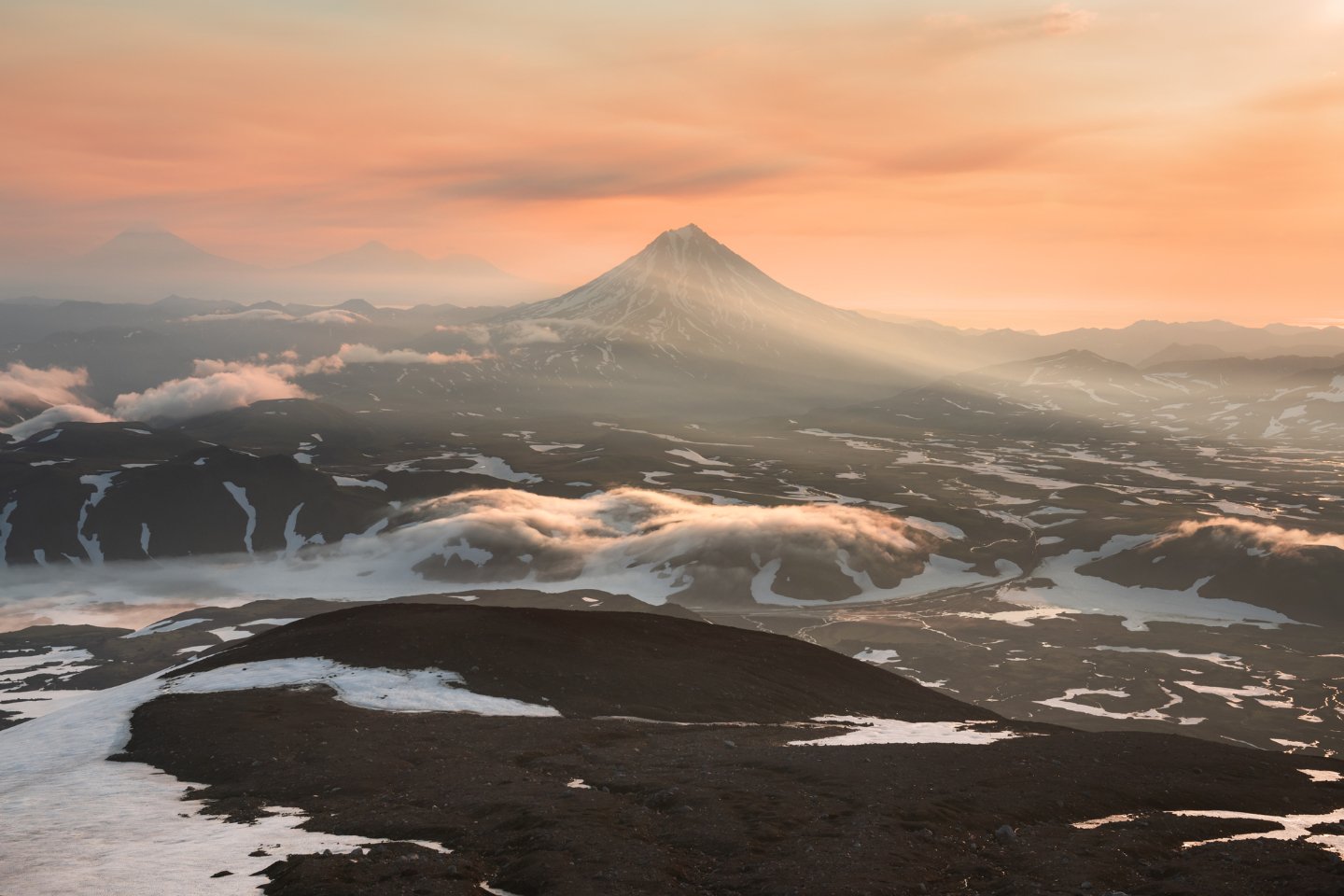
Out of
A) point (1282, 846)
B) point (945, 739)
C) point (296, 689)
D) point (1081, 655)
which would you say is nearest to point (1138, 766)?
point (945, 739)

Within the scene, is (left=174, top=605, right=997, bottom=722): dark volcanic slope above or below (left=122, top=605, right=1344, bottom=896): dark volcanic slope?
below

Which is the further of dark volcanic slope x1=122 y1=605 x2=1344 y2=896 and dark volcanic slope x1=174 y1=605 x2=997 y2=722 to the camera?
dark volcanic slope x1=174 y1=605 x2=997 y2=722

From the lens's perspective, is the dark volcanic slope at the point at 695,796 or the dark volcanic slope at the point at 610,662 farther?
the dark volcanic slope at the point at 610,662

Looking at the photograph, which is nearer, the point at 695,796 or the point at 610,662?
the point at 695,796

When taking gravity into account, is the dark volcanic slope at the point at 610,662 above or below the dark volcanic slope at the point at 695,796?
below

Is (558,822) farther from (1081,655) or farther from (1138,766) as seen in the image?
(1081,655)
